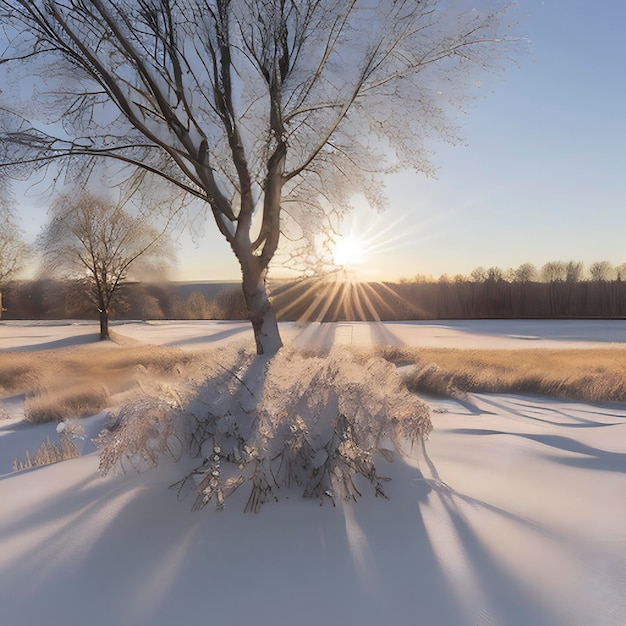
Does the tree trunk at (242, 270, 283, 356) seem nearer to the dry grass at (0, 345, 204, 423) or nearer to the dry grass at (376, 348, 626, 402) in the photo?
the dry grass at (0, 345, 204, 423)

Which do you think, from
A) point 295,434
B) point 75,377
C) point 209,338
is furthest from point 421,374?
point 209,338

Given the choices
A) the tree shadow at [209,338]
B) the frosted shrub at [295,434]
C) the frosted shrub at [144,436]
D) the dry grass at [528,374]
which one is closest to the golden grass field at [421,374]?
the dry grass at [528,374]

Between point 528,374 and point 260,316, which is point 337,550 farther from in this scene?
point 528,374

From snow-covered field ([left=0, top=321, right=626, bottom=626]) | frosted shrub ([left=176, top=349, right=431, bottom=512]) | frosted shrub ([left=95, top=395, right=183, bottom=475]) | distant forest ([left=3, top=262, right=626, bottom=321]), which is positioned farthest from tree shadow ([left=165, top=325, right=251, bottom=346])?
frosted shrub ([left=176, top=349, right=431, bottom=512])

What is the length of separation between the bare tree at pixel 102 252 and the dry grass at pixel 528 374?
10474mm

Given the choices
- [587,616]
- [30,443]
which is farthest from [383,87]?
[30,443]

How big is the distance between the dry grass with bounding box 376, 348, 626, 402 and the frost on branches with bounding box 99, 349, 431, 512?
451 cm

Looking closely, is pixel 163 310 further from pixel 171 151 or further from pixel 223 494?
pixel 223 494

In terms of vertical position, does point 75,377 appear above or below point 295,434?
below

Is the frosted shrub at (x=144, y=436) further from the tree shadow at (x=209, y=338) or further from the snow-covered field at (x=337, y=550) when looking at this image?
the tree shadow at (x=209, y=338)

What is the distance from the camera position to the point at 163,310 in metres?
22.5

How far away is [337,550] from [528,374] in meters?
6.57

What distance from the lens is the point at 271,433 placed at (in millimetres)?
2465

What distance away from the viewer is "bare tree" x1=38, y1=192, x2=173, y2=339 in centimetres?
1507
